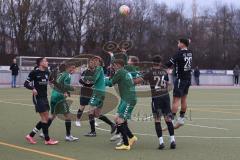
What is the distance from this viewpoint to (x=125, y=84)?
12148 mm

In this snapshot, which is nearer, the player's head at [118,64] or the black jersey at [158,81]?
the black jersey at [158,81]

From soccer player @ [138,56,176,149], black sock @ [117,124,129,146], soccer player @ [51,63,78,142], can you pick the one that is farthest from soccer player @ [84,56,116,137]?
soccer player @ [138,56,176,149]

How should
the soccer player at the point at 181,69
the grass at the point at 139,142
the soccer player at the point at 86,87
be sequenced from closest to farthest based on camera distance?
the grass at the point at 139,142, the soccer player at the point at 181,69, the soccer player at the point at 86,87

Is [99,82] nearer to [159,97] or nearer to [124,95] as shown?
[124,95]

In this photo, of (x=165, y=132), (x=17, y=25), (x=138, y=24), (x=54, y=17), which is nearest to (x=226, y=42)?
→ (x=138, y=24)

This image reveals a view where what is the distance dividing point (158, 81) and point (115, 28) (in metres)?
72.2

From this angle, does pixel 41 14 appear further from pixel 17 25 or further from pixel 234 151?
pixel 234 151

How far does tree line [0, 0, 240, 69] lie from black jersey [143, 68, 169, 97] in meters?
58.6

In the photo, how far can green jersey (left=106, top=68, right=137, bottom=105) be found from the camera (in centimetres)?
1206

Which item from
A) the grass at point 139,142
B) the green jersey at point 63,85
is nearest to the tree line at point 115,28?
the grass at point 139,142

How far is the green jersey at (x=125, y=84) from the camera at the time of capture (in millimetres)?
12062

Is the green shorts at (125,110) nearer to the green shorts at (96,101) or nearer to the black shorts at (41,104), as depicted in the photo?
the black shorts at (41,104)

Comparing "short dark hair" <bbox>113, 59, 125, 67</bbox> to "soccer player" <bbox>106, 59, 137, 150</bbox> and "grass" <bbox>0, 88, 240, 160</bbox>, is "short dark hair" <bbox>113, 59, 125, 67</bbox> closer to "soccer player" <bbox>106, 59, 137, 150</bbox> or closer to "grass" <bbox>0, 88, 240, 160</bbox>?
"soccer player" <bbox>106, 59, 137, 150</bbox>

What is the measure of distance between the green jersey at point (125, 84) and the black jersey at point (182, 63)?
1277mm
